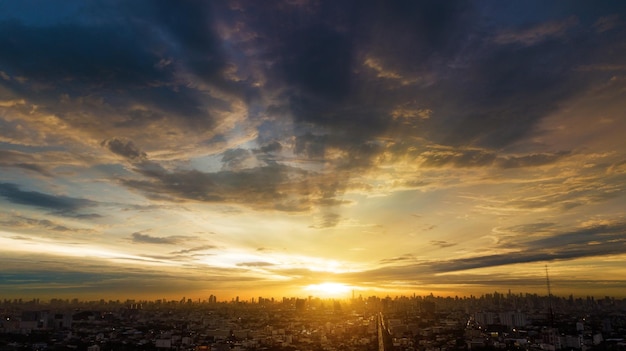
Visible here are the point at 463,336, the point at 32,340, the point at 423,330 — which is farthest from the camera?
the point at 423,330

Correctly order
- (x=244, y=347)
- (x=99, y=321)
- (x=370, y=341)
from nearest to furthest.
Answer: (x=244, y=347), (x=370, y=341), (x=99, y=321)

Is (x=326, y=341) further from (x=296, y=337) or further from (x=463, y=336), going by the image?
(x=463, y=336)

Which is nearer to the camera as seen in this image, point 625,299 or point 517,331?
point 517,331

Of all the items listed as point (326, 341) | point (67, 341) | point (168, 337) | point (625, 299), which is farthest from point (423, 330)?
point (625, 299)

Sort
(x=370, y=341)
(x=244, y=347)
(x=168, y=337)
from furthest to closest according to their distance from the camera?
(x=370, y=341) → (x=168, y=337) → (x=244, y=347)

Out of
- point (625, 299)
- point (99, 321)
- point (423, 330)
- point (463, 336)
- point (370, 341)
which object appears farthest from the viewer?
point (625, 299)

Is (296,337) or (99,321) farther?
(99,321)

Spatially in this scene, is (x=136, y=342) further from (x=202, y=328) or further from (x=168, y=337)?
(x=202, y=328)

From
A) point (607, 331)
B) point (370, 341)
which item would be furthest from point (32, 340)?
point (607, 331)

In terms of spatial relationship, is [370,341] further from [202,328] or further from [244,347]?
[202,328]
